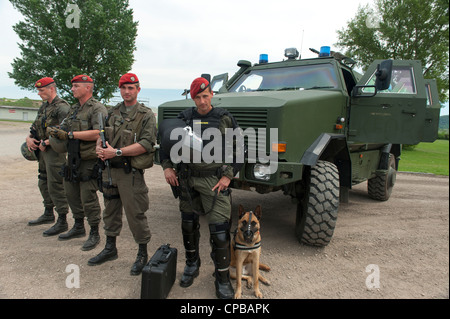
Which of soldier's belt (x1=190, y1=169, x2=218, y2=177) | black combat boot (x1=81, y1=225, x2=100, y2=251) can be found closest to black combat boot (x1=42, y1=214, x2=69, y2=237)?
black combat boot (x1=81, y1=225, x2=100, y2=251)

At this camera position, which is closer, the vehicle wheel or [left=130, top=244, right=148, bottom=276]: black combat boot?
[left=130, top=244, right=148, bottom=276]: black combat boot

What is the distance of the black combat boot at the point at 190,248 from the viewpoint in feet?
9.68

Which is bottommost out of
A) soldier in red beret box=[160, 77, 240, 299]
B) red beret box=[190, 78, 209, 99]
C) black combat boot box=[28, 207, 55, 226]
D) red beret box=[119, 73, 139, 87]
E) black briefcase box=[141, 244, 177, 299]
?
black combat boot box=[28, 207, 55, 226]

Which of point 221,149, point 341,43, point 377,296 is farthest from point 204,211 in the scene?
point 341,43

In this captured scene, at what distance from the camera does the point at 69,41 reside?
20.8m

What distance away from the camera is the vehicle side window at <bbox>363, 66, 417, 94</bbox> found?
438 cm

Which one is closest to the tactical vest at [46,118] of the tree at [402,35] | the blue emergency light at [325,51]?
the blue emergency light at [325,51]

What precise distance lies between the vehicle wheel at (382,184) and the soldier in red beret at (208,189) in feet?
14.4

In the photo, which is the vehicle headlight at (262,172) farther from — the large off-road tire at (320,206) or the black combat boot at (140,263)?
the black combat boot at (140,263)

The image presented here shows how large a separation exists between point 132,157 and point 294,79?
104 inches

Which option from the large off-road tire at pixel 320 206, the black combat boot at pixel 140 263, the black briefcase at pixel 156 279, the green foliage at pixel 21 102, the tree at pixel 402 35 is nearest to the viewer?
the black briefcase at pixel 156 279

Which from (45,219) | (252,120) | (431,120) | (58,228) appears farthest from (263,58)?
(45,219)

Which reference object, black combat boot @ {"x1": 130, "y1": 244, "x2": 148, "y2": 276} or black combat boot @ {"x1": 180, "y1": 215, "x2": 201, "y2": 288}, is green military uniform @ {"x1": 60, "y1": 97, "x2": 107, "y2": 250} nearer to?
black combat boot @ {"x1": 130, "y1": 244, "x2": 148, "y2": 276}

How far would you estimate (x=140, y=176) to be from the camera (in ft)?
A: 10.6
